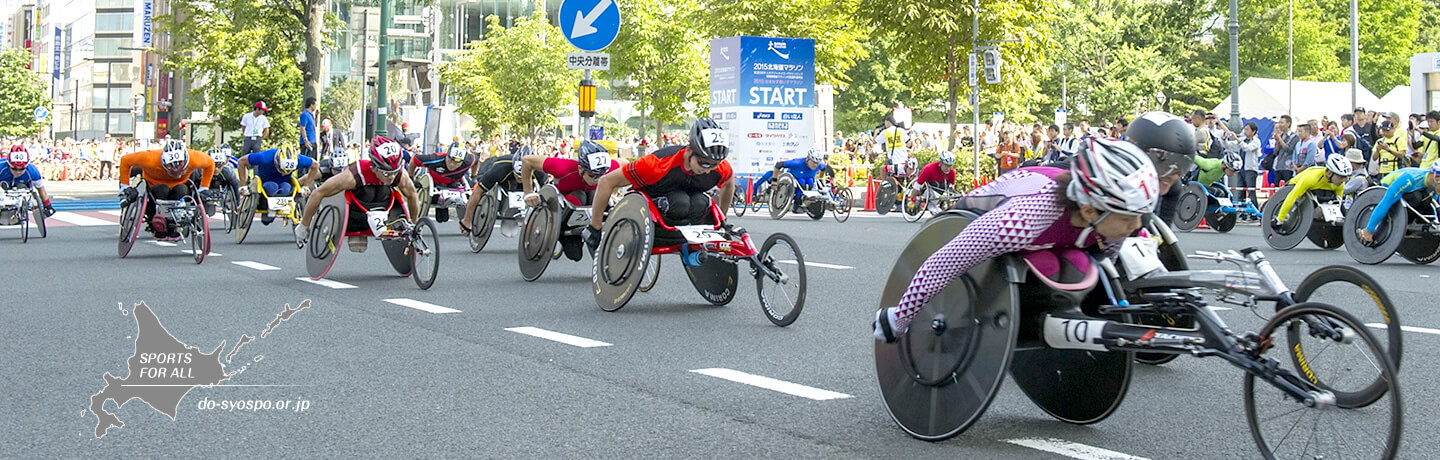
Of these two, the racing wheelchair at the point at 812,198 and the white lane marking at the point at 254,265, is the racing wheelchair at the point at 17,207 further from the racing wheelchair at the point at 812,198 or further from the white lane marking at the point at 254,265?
the racing wheelchair at the point at 812,198

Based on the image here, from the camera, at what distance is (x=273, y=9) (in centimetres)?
3606

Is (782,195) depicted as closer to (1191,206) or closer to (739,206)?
(739,206)

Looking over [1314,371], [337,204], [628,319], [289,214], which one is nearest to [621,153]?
[289,214]

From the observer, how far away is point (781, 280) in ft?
32.4

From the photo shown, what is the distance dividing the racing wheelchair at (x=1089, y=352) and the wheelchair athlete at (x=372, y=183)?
26.1 feet

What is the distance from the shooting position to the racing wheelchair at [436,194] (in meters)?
20.5

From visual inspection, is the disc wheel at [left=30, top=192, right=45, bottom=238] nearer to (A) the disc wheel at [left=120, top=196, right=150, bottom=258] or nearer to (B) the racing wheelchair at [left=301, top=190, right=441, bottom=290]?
(A) the disc wheel at [left=120, top=196, right=150, bottom=258]

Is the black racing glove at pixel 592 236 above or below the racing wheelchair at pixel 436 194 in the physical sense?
below

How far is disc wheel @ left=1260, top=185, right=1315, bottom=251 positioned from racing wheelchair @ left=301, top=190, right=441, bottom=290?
9250 millimetres

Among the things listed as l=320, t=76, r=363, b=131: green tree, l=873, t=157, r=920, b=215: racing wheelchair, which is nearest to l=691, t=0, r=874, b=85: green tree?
l=873, t=157, r=920, b=215: racing wheelchair

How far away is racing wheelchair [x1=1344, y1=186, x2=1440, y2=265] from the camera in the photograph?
1451cm

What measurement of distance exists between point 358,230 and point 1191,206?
11.4 m

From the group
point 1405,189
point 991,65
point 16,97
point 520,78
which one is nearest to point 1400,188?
point 1405,189

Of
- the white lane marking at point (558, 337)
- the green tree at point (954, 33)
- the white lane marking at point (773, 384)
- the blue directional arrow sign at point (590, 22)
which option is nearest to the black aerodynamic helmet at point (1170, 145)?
the white lane marking at point (773, 384)
